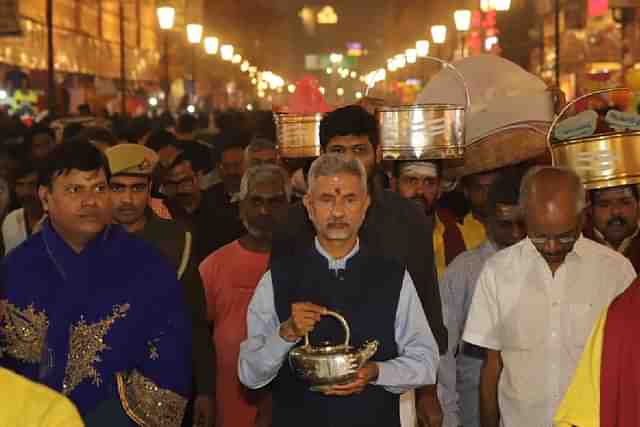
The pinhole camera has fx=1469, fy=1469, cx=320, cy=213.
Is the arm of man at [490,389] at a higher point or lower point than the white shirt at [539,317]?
lower

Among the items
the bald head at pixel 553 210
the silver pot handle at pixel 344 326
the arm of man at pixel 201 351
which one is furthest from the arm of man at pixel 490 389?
the arm of man at pixel 201 351

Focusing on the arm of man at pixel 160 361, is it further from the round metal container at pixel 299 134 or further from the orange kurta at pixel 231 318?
the round metal container at pixel 299 134

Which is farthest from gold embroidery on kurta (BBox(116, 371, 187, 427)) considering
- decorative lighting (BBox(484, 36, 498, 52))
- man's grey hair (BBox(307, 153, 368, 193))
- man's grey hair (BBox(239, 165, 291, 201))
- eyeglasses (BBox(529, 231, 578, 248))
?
decorative lighting (BBox(484, 36, 498, 52))

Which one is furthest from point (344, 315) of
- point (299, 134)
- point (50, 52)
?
point (50, 52)

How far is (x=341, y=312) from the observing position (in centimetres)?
574

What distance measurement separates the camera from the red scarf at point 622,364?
4441 mm

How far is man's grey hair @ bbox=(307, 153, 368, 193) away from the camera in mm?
5859

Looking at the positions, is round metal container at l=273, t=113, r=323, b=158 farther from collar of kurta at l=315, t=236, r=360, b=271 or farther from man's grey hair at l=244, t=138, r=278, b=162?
collar of kurta at l=315, t=236, r=360, b=271

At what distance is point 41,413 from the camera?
3.49m

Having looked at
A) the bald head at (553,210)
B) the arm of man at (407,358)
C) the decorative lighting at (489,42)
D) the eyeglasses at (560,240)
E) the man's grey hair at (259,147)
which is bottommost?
the arm of man at (407,358)

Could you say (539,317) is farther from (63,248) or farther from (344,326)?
(63,248)

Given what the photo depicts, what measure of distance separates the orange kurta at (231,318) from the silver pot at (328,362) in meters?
2.74

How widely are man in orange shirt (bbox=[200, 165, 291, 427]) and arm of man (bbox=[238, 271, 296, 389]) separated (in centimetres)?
224

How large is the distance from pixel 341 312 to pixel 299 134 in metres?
3.48
